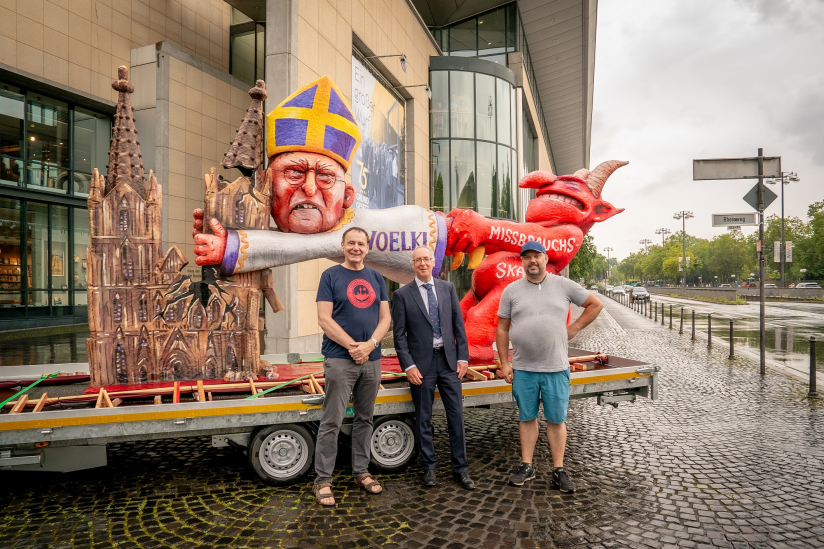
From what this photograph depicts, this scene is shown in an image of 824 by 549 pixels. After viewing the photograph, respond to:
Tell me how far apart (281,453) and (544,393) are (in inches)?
82.8

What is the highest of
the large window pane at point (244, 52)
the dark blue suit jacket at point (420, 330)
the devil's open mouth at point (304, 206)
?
the large window pane at point (244, 52)

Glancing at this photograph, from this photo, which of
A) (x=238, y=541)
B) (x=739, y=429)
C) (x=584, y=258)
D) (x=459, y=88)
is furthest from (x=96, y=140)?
(x=584, y=258)

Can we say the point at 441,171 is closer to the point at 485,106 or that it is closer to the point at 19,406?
the point at 485,106

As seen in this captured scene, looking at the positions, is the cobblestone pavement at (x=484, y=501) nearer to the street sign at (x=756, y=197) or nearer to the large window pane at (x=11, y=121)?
the street sign at (x=756, y=197)

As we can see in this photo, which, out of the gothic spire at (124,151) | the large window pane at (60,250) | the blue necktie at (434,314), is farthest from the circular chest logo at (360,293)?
the large window pane at (60,250)

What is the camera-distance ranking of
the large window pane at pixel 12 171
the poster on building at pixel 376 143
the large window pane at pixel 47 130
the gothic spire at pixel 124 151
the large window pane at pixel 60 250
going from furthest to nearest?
the large window pane at pixel 60 250, the large window pane at pixel 47 130, the large window pane at pixel 12 171, the poster on building at pixel 376 143, the gothic spire at pixel 124 151

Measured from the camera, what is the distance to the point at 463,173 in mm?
19375

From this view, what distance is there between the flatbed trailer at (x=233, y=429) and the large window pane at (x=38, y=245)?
16024mm

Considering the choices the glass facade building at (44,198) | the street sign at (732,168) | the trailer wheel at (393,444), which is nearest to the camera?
the trailer wheel at (393,444)

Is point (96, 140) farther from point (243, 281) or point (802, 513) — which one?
point (802, 513)

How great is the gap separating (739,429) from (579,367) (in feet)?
6.86

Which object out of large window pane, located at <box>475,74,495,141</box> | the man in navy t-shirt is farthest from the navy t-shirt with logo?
large window pane, located at <box>475,74,495,141</box>

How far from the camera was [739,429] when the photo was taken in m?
5.41

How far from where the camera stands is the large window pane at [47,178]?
15.8m
